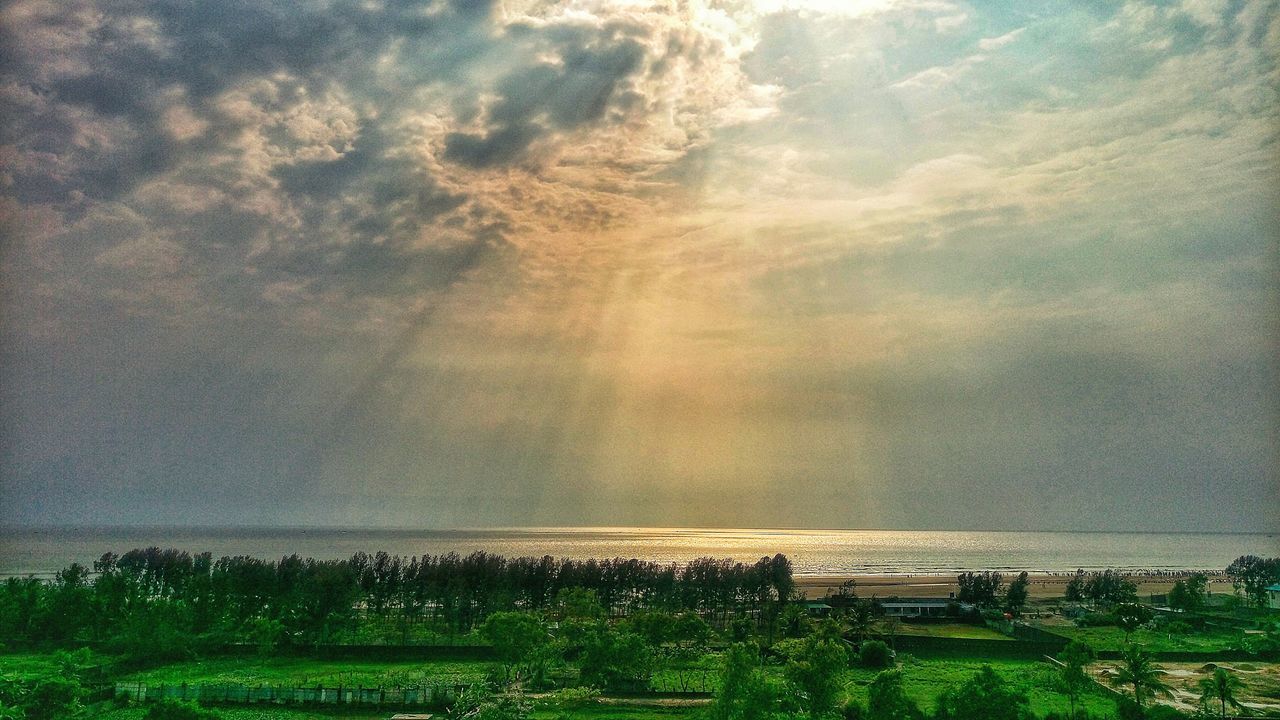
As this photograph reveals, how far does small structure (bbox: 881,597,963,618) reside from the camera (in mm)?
84062

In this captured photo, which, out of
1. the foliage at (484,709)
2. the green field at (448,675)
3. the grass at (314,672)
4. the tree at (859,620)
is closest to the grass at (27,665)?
the grass at (314,672)

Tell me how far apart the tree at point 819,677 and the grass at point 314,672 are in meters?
20.2

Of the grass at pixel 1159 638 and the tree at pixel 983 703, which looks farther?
the grass at pixel 1159 638

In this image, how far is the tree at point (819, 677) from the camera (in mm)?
39619

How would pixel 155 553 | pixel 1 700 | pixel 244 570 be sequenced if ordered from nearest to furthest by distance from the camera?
pixel 1 700 < pixel 244 570 < pixel 155 553

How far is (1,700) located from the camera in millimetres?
37344

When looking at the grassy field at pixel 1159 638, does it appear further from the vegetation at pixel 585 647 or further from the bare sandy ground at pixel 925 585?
the bare sandy ground at pixel 925 585

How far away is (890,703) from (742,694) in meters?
6.11

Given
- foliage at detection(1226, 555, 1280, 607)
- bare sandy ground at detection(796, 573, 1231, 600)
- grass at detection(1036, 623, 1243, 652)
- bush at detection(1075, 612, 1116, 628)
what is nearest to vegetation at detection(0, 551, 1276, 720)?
grass at detection(1036, 623, 1243, 652)

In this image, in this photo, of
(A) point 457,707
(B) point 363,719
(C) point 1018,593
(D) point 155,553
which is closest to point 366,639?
(B) point 363,719

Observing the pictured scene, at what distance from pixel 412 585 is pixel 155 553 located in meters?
49.3

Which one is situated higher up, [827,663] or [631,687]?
[827,663]

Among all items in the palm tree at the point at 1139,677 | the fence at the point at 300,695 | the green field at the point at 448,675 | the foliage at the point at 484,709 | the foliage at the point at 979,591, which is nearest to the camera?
the foliage at the point at 484,709

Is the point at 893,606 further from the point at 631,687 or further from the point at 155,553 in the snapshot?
the point at 155,553
